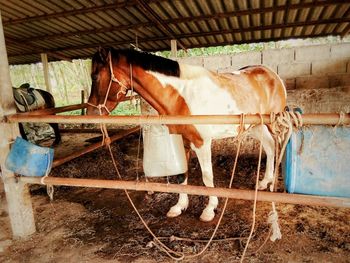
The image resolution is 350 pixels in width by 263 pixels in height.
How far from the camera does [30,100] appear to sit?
645 centimetres

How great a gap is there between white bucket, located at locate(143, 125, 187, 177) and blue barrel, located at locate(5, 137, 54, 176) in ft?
3.09

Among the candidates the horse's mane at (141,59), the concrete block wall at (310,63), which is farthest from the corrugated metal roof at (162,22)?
the horse's mane at (141,59)

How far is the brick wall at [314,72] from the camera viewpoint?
4672mm

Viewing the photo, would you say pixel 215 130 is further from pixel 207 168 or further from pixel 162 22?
pixel 162 22

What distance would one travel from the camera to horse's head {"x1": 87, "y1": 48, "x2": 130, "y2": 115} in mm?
2623

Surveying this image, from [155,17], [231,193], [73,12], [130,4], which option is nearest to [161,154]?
[231,193]

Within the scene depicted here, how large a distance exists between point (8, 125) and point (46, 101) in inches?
209

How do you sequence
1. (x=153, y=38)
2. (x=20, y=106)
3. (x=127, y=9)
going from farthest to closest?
(x=153, y=38) → (x=20, y=106) → (x=127, y=9)

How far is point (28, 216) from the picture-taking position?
8.43ft

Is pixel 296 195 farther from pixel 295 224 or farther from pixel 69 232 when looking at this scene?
pixel 69 232

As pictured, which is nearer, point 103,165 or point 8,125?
point 8,125

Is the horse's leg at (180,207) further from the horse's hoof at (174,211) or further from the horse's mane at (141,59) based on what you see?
the horse's mane at (141,59)

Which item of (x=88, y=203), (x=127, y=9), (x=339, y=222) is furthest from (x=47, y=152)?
(x=127, y=9)

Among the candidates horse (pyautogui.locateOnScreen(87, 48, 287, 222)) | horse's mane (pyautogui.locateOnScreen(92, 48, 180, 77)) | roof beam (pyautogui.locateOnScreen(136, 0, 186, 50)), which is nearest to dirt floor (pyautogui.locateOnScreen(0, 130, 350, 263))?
horse (pyautogui.locateOnScreen(87, 48, 287, 222))
